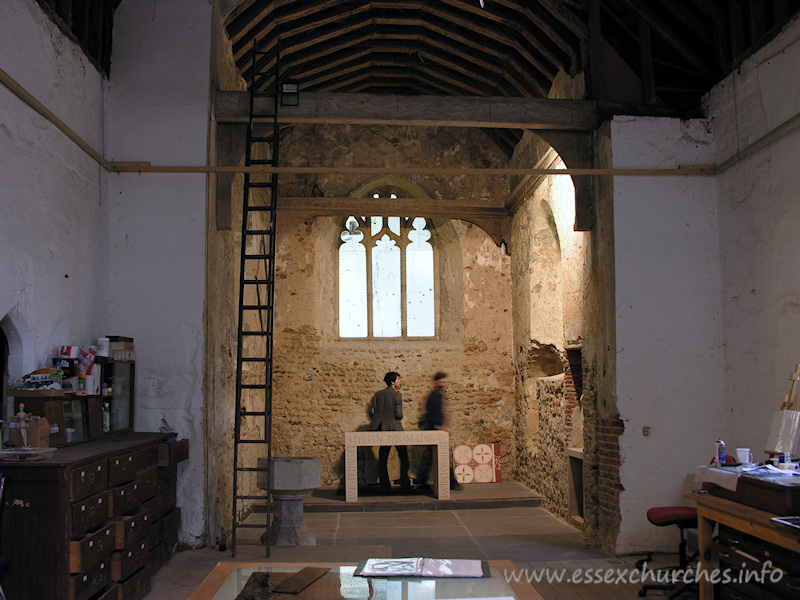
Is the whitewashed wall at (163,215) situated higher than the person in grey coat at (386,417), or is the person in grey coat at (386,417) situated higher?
the whitewashed wall at (163,215)

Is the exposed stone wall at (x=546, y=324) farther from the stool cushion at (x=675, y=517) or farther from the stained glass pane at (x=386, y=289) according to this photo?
the stool cushion at (x=675, y=517)

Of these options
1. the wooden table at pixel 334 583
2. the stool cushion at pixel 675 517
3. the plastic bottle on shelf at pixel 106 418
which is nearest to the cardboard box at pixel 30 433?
the plastic bottle on shelf at pixel 106 418

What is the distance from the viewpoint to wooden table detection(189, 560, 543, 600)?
2941mm

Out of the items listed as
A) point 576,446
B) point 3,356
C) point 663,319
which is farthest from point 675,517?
point 3,356

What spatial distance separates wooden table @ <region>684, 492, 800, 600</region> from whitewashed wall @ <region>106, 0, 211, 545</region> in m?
4.05

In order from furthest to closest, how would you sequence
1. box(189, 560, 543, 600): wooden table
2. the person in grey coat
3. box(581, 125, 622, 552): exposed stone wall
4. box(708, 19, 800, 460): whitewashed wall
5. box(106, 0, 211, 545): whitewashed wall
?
the person in grey coat
box(581, 125, 622, 552): exposed stone wall
box(106, 0, 211, 545): whitewashed wall
box(708, 19, 800, 460): whitewashed wall
box(189, 560, 543, 600): wooden table

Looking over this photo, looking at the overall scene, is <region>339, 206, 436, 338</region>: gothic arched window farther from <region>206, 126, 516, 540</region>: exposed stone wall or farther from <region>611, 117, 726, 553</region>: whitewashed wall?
<region>611, 117, 726, 553</region>: whitewashed wall

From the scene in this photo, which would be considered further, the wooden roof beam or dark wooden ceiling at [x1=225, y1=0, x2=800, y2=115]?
the wooden roof beam

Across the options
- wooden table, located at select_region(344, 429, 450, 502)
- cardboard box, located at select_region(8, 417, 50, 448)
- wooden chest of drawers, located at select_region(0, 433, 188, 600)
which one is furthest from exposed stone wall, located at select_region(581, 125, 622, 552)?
cardboard box, located at select_region(8, 417, 50, 448)

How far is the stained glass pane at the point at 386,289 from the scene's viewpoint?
11.1 meters

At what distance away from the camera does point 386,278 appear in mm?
11195

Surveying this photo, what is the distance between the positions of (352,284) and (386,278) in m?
0.55

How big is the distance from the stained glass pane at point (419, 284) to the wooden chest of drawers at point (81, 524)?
6.22 m

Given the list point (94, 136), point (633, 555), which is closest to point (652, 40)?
point (633, 555)
